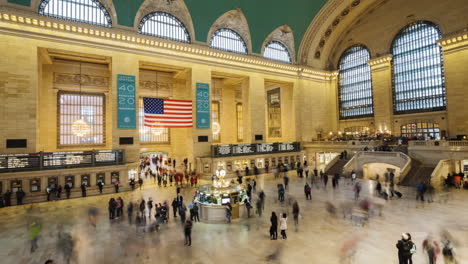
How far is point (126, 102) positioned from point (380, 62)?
2438 cm

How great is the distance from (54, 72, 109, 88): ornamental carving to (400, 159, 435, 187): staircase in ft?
75.3

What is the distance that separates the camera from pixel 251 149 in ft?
71.2

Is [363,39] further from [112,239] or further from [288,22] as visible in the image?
[112,239]

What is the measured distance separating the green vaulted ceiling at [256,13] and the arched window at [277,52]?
132cm

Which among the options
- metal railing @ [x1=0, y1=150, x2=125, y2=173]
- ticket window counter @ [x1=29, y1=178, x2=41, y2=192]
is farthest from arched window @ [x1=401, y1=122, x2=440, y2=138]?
ticket window counter @ [x1=29, y1=178, x2=41, y2=192]

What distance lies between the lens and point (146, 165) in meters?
22.4

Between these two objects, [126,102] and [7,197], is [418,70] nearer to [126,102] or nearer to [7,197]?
[126,102]

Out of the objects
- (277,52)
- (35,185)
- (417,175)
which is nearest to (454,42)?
(417,175)

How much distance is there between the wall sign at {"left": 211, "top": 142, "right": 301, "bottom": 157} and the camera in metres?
19.9

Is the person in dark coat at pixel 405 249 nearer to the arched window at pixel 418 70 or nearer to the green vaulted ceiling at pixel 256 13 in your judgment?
the green vaulted ceiling at pixel 256 13

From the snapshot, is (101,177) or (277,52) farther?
(277,52)

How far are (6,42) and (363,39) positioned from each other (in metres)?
30.4

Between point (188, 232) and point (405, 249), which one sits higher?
point (405, 249)

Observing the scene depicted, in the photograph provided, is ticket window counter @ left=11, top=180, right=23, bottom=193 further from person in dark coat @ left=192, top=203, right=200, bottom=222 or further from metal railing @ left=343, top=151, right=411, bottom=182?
metal railing @ left=343, top=151, right=411, bottom=182
